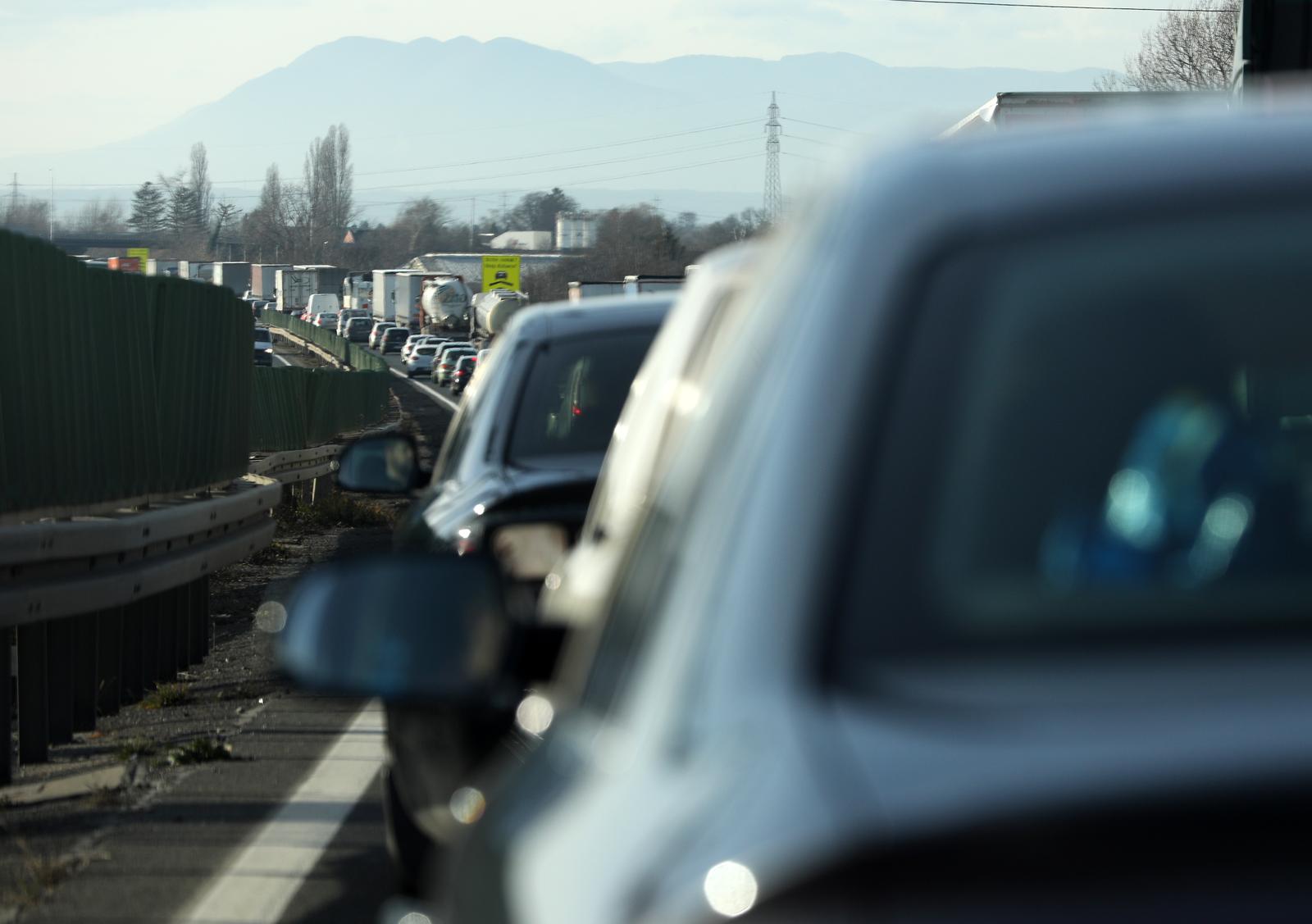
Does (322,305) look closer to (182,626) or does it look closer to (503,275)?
(503,275)

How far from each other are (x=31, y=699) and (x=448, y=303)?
10150 cm

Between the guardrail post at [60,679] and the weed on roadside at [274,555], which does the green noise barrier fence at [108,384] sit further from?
the weed on roadside at [274,555]

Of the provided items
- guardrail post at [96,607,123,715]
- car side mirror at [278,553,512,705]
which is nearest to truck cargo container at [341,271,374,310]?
guardrail post at [96,607,123,715]

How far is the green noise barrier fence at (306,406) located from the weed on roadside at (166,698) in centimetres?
1626

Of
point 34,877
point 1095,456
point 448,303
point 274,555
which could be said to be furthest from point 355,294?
point 1095,456

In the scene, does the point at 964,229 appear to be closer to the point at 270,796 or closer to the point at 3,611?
the point at 270,796

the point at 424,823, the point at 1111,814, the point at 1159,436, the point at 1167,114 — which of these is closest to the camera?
the point at 1111,814

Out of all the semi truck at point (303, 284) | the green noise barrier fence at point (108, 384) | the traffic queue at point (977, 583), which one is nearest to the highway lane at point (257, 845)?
the green noise barrier fence at point (108, 384)

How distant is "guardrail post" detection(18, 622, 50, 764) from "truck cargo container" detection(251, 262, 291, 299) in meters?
143

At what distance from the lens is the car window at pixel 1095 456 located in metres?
1.59

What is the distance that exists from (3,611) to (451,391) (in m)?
73.7

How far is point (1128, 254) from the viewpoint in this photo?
177 cm

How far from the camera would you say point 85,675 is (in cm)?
943

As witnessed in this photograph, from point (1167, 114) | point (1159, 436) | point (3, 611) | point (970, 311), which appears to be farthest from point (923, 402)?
point (3, 611)
